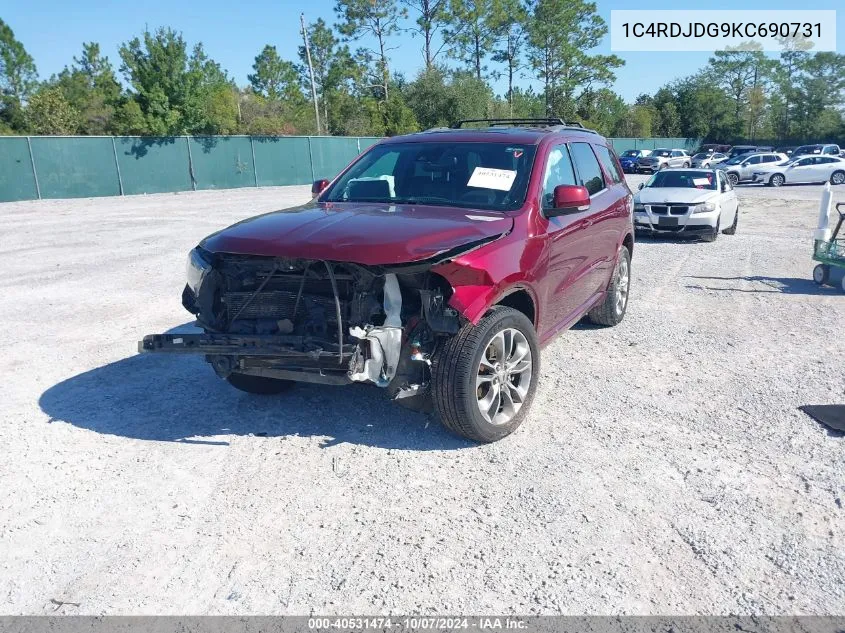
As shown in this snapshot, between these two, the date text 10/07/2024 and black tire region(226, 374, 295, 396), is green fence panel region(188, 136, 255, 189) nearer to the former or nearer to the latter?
black tire region(226, 374, 295, 396)

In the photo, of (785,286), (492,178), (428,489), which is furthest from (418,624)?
(785,286)

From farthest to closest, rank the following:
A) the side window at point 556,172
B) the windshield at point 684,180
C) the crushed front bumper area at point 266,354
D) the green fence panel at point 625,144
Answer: the green fence panel at point 625,144
the windshield at point 684,180
the side window at point 556,172
the crushed front bumper area at point 266,354

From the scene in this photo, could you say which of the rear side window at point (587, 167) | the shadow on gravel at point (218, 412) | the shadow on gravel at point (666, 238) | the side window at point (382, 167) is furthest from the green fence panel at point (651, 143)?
the shadow on gravel at point (218, 412)

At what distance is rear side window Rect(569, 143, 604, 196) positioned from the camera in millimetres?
5801

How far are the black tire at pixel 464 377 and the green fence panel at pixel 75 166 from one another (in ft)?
87.9

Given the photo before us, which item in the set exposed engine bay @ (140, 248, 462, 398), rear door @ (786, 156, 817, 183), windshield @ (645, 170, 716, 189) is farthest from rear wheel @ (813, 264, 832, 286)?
rear door @ (786, 156, 817, 183)

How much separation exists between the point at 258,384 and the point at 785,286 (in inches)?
286

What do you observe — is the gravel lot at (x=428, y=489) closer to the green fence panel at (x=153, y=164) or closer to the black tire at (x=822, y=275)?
the black tire at (x=822, y=275)

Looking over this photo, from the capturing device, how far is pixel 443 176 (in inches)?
201

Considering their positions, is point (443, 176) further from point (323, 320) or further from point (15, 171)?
point (15, 171)

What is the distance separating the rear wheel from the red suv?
546cm

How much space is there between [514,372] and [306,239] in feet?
5.04

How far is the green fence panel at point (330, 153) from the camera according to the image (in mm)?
36344

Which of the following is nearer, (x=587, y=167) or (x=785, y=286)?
(x=587, y=167)
